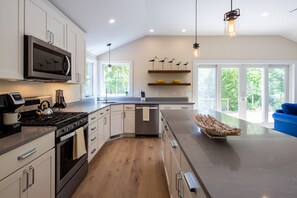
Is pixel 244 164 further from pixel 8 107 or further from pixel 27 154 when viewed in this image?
pixel 8 107

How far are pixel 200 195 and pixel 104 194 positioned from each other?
1.84m

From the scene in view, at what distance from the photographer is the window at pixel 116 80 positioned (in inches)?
226

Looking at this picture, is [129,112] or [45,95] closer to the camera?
[45,95]

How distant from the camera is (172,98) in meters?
5.69

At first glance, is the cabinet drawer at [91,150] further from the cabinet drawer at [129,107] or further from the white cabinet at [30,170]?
the cabinet drawer at [129,107]

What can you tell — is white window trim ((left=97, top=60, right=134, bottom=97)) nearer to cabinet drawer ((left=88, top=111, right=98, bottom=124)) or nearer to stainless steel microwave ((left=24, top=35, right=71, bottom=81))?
cabinet drawer ((left=88, top=111, right=98, bottom=124))

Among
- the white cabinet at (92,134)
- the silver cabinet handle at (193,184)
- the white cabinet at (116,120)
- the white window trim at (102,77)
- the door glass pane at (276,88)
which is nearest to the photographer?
the silver cabinet handle at (193,184)

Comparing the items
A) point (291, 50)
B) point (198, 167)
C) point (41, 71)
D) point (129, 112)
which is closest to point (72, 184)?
point (41, 71)

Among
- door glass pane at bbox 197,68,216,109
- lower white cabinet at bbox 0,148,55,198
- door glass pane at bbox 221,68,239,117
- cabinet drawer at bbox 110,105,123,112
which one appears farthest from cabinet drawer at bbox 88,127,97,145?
door glass pane at bbox 221,68,239,117

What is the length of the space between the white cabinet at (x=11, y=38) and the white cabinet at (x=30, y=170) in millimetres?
684

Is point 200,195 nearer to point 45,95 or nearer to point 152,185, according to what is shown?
point 152,185

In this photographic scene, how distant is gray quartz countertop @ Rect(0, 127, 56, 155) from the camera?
1.29 meters

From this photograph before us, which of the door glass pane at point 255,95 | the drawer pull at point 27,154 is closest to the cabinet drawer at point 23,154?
the drawer pull at point 27,154

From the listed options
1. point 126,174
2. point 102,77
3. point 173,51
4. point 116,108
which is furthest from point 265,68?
point 126,174
